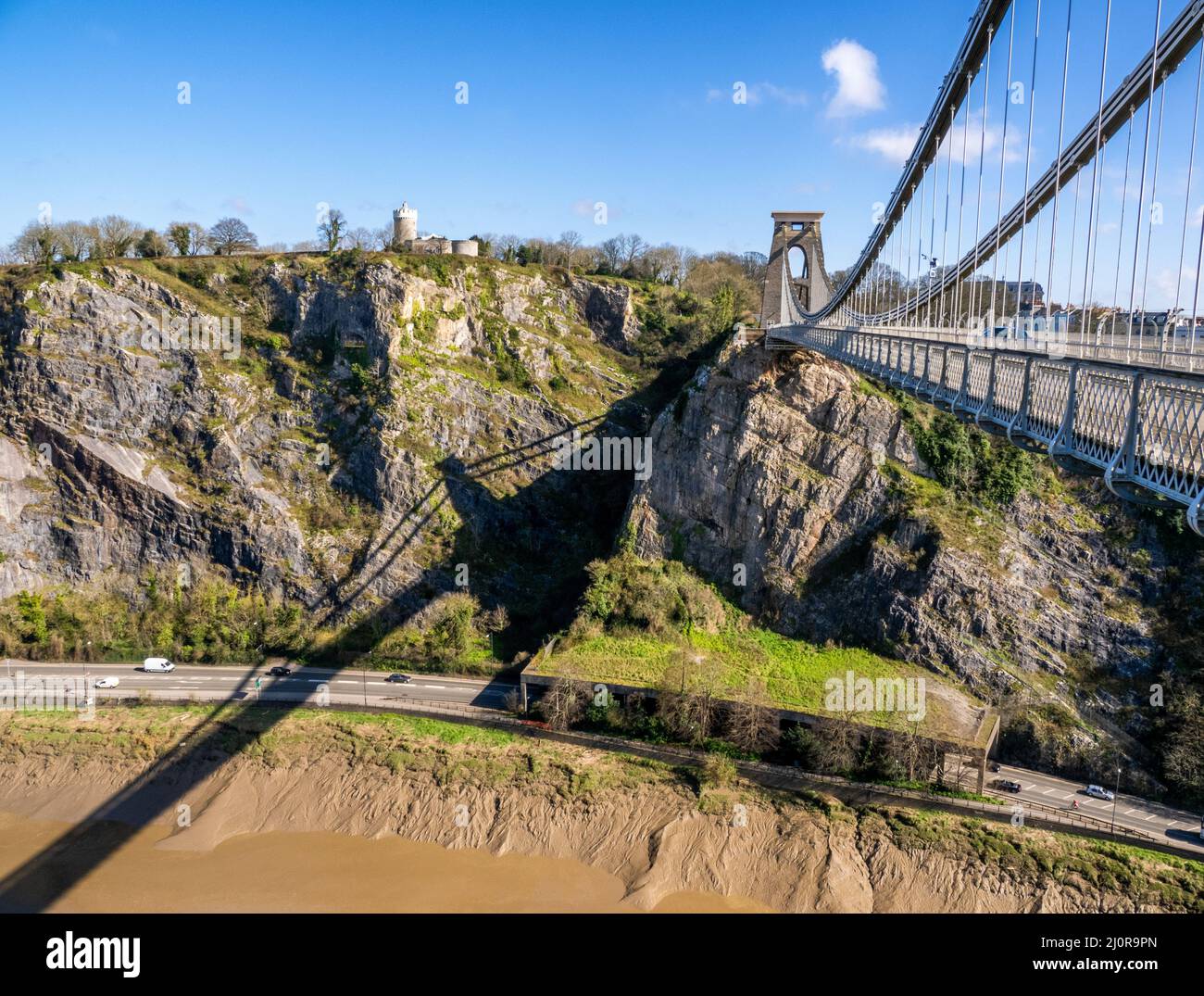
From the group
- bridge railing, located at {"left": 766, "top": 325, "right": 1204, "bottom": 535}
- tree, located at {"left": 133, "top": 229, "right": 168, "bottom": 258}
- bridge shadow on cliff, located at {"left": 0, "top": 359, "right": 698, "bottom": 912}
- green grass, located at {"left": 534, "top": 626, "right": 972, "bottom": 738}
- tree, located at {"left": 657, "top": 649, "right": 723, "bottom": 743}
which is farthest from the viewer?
tree, located at {"left": 133, "top": 229, "right": 168, "bottom": 258}

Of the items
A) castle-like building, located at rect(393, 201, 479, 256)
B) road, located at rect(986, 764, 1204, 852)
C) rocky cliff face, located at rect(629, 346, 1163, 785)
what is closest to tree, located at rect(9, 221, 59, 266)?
castle-like building, located at rect(393, 201, 479, 256)

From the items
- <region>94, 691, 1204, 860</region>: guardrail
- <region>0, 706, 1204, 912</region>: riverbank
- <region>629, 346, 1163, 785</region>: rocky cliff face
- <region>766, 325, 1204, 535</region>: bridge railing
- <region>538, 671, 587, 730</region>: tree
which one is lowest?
<region>0, 706, 1204, 912</region>: riverbank

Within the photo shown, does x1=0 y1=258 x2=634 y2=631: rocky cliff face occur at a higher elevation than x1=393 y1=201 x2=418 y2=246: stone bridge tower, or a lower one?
lower

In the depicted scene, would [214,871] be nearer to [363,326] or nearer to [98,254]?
[363,326]
